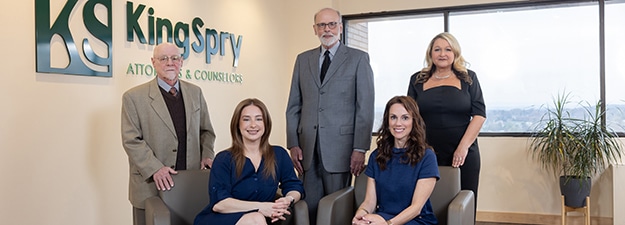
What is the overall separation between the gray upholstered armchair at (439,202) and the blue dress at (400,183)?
0.47 feet

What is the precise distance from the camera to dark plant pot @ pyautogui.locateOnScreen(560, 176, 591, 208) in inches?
193

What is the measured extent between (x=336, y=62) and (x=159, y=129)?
1.05 metres

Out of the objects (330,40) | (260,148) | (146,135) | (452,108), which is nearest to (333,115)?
(330,40)

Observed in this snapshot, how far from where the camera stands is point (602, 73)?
5270 millimetres

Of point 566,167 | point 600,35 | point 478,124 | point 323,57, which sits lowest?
point 566,167

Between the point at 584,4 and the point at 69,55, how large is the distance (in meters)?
4.52

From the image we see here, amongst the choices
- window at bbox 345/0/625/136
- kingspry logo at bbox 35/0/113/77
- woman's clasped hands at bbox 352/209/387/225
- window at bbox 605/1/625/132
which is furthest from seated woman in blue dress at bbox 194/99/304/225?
window at bbox 605/1/625/132

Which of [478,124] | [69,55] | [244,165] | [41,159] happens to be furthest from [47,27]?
[478,124]

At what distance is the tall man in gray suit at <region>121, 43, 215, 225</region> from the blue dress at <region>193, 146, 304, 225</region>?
0.30m

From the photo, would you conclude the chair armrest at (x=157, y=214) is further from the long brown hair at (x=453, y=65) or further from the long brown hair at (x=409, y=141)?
the long brown hair at (x=453, y=65)

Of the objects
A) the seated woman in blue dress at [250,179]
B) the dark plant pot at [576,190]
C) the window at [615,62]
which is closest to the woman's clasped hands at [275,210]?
the seated woman in blue dress at [250,179]

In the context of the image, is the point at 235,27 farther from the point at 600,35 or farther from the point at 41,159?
the point at 600,35

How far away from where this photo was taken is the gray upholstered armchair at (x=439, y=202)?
8.55 ft

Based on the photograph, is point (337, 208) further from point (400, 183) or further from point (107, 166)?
point (107, 166)
